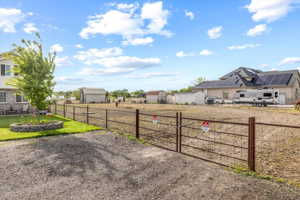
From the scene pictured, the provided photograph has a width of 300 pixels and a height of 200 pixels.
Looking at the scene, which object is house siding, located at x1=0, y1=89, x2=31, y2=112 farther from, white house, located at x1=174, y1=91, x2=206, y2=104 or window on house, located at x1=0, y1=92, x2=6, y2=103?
white house, located at x1=174, y1=91, x2=206, y2=104

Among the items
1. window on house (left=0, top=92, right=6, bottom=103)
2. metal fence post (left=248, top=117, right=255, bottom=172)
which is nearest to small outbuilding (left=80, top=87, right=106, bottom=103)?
window on house (left=0, top=92, right=6, bottom=103)

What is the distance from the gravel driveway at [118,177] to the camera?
326 cm

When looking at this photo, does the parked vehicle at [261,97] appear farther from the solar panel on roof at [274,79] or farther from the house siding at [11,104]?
the house siding at [11,104]

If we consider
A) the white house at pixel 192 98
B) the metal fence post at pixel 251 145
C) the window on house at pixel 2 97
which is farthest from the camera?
the white house at pixel 192 98

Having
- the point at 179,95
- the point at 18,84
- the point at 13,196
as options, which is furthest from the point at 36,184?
the point at 179,95

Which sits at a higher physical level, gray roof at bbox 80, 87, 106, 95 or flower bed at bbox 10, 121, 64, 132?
gray roof at bbox 80, 87, 106, 95

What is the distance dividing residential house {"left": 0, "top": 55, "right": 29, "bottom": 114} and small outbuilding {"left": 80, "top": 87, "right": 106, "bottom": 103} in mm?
29081

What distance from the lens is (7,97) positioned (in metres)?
17.4

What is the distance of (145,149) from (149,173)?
186 centimetres

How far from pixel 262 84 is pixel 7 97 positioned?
38.7 meters

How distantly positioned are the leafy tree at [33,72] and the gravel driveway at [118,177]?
14.4 ft

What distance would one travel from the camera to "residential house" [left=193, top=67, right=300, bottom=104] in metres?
28.1

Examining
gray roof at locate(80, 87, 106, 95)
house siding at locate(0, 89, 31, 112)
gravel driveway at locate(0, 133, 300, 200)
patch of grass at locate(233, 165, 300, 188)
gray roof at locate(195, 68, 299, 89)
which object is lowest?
gravel driveway at locate(0, 133, 300, 200)

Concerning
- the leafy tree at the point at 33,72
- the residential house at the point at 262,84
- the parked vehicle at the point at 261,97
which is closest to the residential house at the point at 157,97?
the residential house at the point at 262,84
